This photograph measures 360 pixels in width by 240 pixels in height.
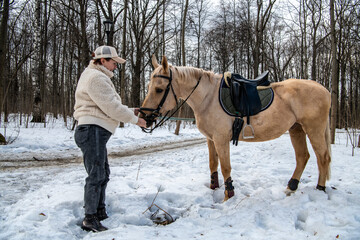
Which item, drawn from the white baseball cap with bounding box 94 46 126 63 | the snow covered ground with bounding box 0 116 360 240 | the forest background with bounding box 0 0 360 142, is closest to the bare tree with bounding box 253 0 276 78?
the forest background with bounding box 0 0 360 142

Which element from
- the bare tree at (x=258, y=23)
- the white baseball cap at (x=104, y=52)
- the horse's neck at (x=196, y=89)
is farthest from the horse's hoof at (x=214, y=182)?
the bare tree at (x=258, y=23)

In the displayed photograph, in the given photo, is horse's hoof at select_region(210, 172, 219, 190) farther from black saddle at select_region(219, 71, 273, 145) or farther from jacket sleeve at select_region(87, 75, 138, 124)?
jacket sleeve at select_region(87, 75, 138, 124)

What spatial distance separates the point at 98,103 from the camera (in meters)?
2.35

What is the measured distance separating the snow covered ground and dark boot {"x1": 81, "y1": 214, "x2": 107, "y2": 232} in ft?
0.21

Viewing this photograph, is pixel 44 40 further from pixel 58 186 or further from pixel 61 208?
pixel 61 208

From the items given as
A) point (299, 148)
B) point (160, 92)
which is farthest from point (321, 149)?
point (160, 92)

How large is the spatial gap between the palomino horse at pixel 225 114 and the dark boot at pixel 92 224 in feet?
5.05

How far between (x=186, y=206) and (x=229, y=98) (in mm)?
1726

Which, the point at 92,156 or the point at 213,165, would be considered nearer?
the point at 92,156

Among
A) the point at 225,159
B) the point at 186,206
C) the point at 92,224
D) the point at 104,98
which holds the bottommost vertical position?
the point at 186,206

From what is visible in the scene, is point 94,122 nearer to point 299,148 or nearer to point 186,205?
point 186,205

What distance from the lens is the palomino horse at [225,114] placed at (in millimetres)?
3238

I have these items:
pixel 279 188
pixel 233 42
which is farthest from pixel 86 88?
pixel 233 42

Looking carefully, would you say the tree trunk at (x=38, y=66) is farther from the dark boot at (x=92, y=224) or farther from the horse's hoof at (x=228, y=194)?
the horse's hoof at (x=228, y=194)
